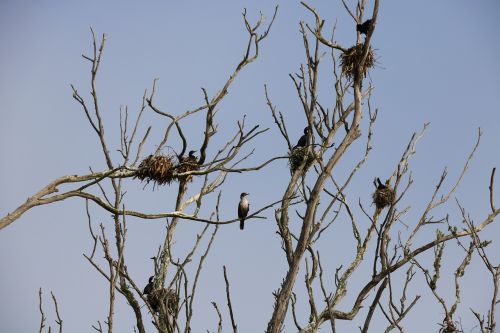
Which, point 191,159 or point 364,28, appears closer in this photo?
point 191,159

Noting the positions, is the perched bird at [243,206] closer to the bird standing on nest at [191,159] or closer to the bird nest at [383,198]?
the bird nest at [383,198]

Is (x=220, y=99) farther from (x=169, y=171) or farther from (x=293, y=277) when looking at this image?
(x=293, y=277)

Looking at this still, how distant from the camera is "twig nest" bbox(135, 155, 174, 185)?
24.7 feet

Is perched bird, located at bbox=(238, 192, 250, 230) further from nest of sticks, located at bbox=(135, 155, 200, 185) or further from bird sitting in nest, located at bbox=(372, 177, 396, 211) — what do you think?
nest of sticks, located at bbox=(135, 155, 200, 185)

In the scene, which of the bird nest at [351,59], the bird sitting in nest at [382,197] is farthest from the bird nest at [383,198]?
the bird nest at [351,59]

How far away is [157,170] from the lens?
24.7ft

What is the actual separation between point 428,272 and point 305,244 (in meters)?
1.27

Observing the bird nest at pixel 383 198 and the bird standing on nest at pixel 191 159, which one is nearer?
the bird standing on nest at pixel 191 159

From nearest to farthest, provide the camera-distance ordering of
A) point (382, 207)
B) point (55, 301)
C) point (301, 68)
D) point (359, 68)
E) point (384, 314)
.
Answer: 1. point (55, 301)
2. point (384, 314)
3. point (301, 68)
4. point (359, 68)
5. point (382, 207)

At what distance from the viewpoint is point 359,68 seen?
966 centimetres

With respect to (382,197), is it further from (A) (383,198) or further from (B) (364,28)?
Result: (B) (364,28)

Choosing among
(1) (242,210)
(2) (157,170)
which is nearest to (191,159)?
(2) (157,170)

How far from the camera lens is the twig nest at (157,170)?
7527 millimetres

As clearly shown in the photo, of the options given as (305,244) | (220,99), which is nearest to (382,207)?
(305,244)
